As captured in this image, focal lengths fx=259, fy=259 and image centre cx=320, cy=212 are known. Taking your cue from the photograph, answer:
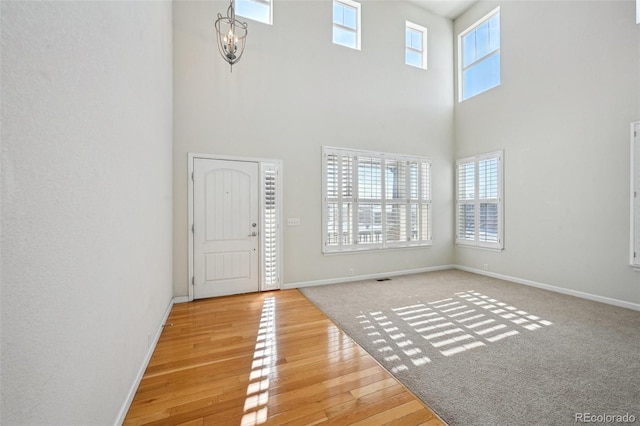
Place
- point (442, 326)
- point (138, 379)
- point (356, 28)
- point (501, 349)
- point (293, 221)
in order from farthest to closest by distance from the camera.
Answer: point (356, 28), point (293, 221), point (442, 326), point (501, 349), point (138, 379)

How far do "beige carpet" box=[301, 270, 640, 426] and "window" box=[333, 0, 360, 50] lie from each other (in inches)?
177

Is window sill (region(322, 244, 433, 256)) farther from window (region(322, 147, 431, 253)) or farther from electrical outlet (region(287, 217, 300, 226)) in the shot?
electrical outlet (region(287, 217, 300, 226))

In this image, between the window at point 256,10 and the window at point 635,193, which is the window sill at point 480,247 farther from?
the window at point 256,10

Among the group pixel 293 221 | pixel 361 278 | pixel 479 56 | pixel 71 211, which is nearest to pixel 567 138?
pixel 479 56

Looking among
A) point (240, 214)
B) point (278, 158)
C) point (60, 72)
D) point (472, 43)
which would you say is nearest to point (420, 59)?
point (472, 43)

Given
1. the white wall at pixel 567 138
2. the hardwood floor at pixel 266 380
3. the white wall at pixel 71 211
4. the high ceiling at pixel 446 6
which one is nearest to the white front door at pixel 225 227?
the hardwood floor at pixel 266 380

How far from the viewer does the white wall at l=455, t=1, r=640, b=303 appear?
3.41 metres

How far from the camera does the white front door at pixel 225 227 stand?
3.79 metres

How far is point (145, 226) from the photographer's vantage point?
7.22 feet

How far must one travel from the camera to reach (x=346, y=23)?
4820 mm

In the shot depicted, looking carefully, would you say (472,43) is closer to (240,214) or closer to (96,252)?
(240,214)

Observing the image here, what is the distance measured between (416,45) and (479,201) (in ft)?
11.6

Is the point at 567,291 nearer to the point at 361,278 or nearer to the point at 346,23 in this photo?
the point at 361,278

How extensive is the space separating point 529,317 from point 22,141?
4384mm
